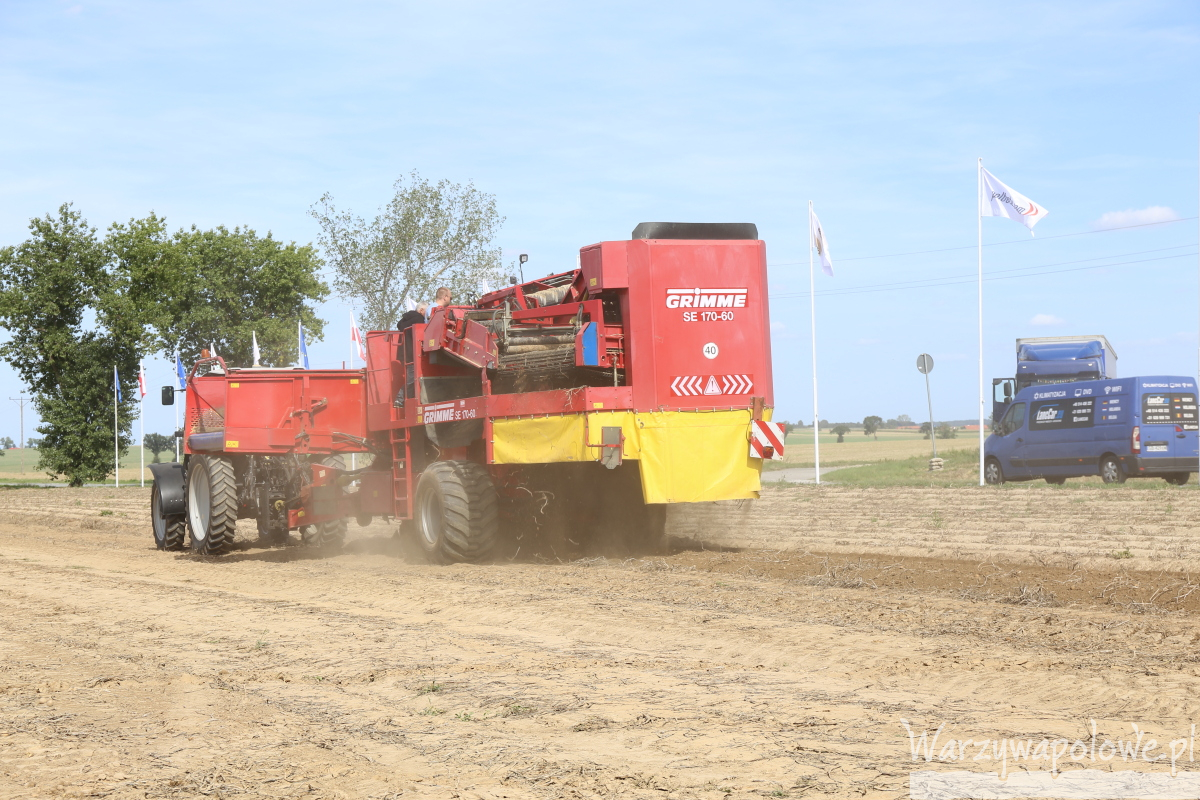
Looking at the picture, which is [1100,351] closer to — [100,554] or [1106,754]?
[100,554]

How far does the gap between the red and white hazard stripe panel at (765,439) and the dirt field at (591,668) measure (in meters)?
1.19

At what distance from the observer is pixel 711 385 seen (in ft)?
41.6

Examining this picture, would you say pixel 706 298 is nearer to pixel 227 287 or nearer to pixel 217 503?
pixel 217 503

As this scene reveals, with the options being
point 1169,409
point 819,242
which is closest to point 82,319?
point 819,242

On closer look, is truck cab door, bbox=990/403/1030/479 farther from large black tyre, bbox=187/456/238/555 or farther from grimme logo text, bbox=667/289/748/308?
large black tyre, bbox=187/456/238/555

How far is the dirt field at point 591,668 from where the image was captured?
17.5ft

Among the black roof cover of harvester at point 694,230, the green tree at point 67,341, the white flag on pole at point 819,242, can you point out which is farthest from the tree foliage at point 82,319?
the black roof cover of harvester at point 694,230

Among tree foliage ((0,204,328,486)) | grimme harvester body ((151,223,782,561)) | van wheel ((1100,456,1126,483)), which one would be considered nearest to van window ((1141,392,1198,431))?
van wheel ((1100,456,1126,483))

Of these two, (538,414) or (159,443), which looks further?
(159,443)

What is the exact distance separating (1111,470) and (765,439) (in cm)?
1470

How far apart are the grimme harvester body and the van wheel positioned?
14.1 meters

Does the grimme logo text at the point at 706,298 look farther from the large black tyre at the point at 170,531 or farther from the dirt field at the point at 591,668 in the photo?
the large black tyre at the point at 170,531

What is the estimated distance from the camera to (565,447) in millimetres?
12430

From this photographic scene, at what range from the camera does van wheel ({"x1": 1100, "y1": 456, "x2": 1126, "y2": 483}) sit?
2434 centimetres
